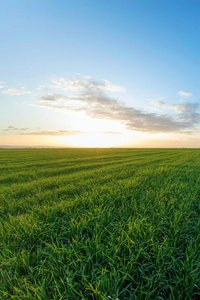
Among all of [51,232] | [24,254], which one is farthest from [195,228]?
[24,254]

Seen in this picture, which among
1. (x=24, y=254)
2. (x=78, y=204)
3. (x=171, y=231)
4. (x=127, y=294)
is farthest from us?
(x=78, y=204)

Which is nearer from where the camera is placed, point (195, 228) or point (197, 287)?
point (197, 287)

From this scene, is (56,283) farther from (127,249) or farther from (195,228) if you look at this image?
(195,228)

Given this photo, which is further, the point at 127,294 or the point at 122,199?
the point at 122,199

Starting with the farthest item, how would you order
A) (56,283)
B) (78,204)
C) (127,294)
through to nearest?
(78,204)
(127,294)
(56,283)

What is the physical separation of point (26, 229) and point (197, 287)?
310 centimetres

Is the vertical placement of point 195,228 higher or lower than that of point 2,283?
higher

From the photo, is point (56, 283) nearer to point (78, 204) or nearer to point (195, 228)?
point (78, 204)

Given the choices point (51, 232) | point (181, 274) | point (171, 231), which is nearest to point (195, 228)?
point (171, 231)

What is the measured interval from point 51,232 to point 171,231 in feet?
8.33

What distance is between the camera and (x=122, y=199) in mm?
4758

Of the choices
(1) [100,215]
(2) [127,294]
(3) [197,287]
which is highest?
(1) [100,215]

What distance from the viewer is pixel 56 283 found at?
184 centimetres

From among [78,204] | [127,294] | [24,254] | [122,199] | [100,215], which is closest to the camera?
[127,294]
